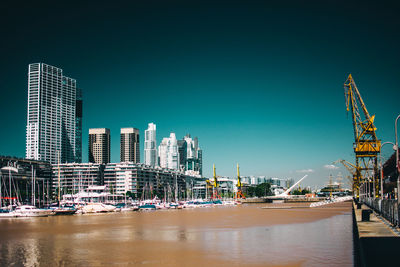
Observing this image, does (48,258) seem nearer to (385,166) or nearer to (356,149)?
(356,149)

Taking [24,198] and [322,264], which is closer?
[322,264]

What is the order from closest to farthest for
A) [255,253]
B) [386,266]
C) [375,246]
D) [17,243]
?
[386,266], [375,246], [255,253], [17,243]

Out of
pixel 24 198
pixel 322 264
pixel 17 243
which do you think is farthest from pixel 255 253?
pixel 24 198

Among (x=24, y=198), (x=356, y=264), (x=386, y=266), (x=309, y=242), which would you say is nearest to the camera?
(x=386, y=266)

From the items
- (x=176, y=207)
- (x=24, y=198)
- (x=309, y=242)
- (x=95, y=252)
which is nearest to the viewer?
(x=95, y=252)

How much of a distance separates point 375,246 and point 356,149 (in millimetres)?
73336

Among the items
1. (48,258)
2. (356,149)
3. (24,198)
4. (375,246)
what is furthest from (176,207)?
(375,246)

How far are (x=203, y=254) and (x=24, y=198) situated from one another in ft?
603

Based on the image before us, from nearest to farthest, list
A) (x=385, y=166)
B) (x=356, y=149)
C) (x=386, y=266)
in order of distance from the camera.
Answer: (x=386, y=266) < (x=356, y=149) < (x=385, y=166)

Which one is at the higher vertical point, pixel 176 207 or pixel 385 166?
pixel 385 166

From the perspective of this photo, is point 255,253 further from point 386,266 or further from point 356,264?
point 386,266

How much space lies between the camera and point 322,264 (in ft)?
86.2

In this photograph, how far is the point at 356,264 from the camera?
25.5 meters

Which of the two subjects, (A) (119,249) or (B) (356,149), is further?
(B) (356,149)
